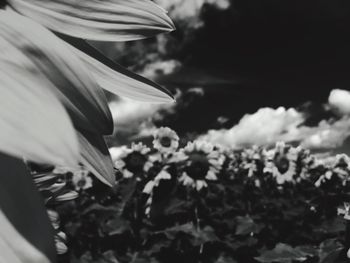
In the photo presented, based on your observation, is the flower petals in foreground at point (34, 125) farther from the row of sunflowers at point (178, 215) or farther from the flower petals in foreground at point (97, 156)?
the row of sunflowers at point (178, 215)

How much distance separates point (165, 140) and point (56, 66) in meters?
5.89

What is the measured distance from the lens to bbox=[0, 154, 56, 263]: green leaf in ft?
0.57

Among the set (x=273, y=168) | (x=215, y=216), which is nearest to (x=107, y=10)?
(x=215, y=216)

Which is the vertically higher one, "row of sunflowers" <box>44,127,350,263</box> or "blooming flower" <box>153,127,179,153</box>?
"blooming flower" <box>153,127,179,153</box>

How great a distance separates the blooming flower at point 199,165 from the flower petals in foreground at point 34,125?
529 cm

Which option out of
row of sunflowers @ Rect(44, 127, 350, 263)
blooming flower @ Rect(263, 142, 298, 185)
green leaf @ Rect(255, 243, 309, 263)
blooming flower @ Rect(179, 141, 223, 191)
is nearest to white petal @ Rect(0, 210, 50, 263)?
green leaf @ Rect(255, 243, 309, 263)

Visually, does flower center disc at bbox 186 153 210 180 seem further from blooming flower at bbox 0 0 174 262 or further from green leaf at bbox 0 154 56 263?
green leaf at bbox 0 154 56 263

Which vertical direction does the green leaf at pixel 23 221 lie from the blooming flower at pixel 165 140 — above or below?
below

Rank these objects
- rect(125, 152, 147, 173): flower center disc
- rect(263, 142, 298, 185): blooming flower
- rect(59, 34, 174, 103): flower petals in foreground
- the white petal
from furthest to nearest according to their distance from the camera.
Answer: rect(263, 142, 298, 185): blooming flower → rect(125, 152, 147, 173): flower center disc → rect(59, 34, 174, 103): flower petals in foreground → the white petal

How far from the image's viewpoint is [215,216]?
6125 millimetres

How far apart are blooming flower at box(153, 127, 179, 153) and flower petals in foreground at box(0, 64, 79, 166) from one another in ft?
18.9

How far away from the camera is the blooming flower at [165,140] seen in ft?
19.7

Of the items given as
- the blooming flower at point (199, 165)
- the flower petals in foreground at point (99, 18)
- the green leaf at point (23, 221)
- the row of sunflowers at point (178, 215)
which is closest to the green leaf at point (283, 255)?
the row of sunflowers at point (178, 215)

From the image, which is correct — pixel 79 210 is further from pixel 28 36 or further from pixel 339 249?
pixel 28 36
